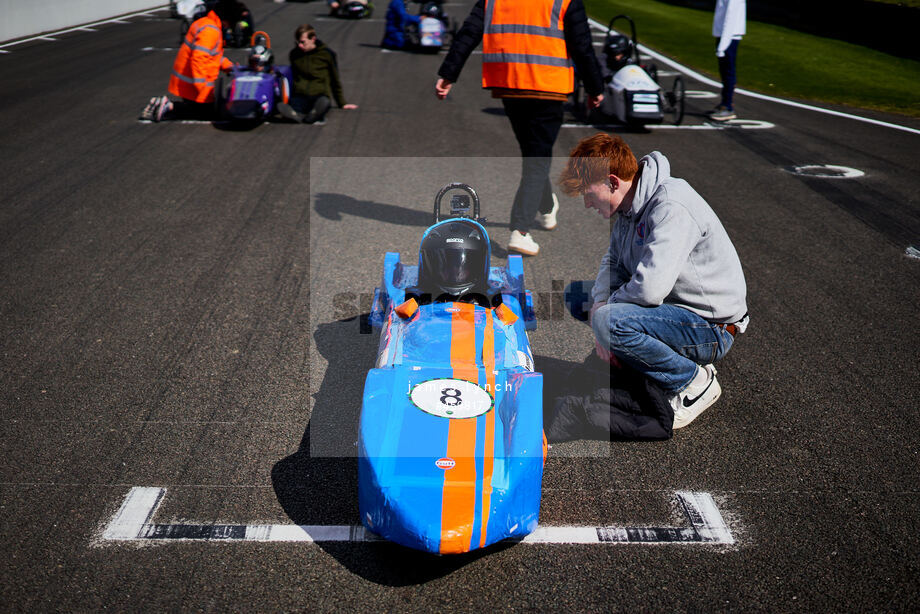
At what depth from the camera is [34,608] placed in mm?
2785

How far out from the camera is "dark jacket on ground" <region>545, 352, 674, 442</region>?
12.6 feet

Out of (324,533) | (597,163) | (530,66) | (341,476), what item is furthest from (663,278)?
(530,66)

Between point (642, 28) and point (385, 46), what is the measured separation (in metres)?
8.55

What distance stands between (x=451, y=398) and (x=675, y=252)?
1346 mm

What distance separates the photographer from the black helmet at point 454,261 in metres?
4.05

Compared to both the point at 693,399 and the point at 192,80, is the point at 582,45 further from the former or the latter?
the point at 192,80

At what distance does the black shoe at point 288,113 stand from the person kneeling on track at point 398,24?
26.4ft

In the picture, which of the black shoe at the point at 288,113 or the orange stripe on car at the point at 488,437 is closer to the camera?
the orange stripe on car at the point at 488,437

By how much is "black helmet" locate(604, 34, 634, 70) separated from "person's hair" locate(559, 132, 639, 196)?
7594 mm

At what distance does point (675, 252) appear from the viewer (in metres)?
3.59

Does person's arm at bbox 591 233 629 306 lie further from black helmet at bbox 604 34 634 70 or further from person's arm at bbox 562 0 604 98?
black helmet at bbox 604 34 634 70

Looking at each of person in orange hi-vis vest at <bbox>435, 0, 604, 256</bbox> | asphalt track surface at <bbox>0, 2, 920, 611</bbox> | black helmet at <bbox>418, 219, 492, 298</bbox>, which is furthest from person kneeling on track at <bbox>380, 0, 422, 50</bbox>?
black helmet at <bbox>418, 219, 492, 298</bbox>

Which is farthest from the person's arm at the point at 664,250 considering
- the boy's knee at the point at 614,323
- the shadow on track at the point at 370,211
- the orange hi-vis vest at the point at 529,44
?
the shadow on track at the point at 370,211

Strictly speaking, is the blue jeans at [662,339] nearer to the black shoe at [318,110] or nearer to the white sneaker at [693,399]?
the white sneaker at [693,399]
